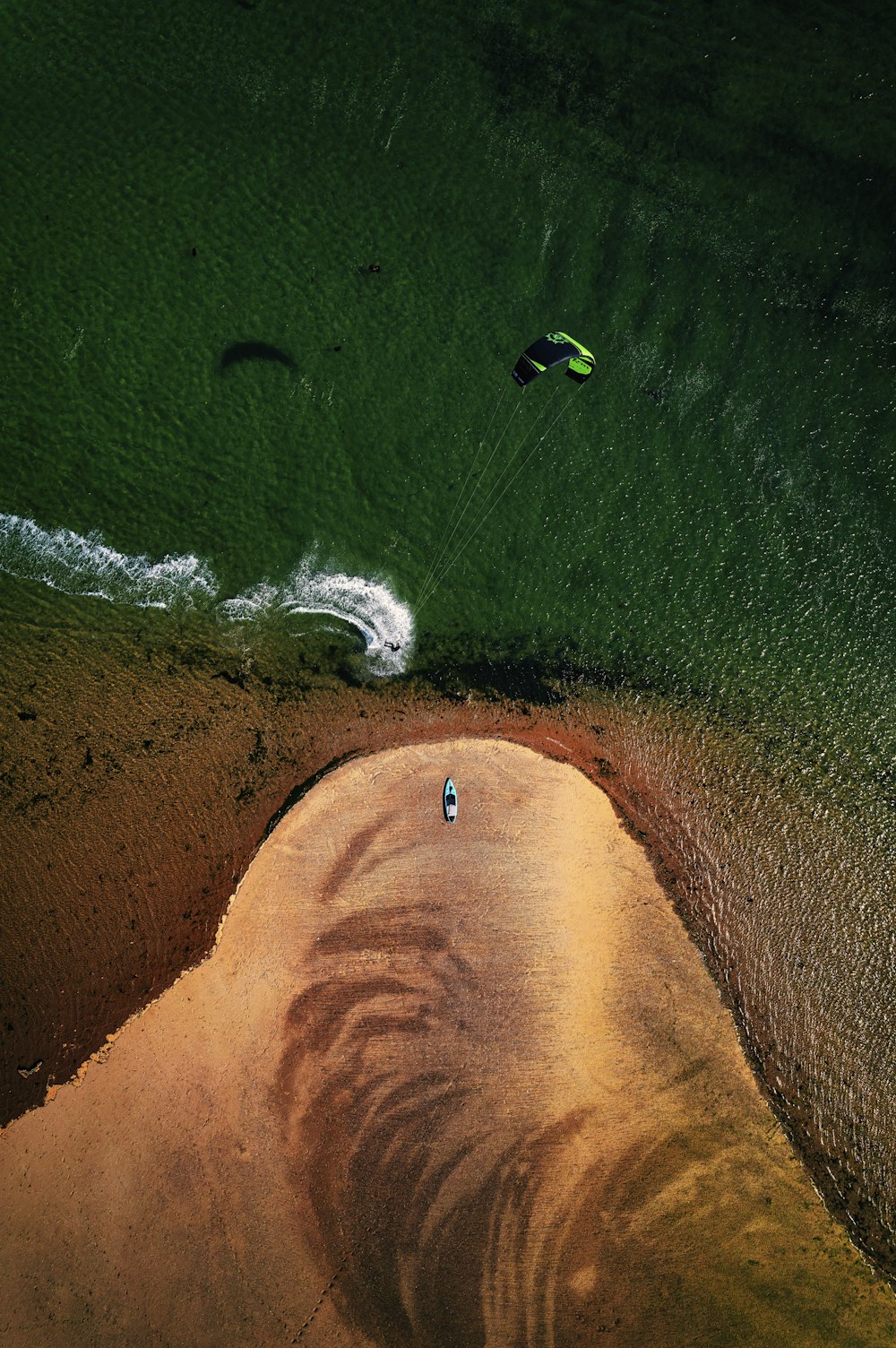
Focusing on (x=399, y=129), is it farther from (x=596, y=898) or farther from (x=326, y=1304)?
(x=326, y=1304)

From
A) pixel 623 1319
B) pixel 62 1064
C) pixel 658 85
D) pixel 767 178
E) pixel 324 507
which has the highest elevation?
pixel 658 85

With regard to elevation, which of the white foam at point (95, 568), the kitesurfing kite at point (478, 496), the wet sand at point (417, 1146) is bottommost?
the wet sand at point (417, 1146)

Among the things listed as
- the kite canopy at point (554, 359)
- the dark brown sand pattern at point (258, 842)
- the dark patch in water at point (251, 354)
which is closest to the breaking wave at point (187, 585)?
the dark brown sand pattern at point (258, 842)

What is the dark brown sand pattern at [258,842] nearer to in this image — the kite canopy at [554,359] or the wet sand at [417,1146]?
the wet sand at [417,1146]

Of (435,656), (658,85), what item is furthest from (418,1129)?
(658,85)

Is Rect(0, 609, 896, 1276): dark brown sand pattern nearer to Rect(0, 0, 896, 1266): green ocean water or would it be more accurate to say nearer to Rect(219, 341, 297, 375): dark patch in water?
Rect(0, 0, 896, 1266): green ocean water

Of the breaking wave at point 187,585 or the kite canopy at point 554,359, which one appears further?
the breaking wave at point 187,585

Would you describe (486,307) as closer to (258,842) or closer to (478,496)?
(478,496)
